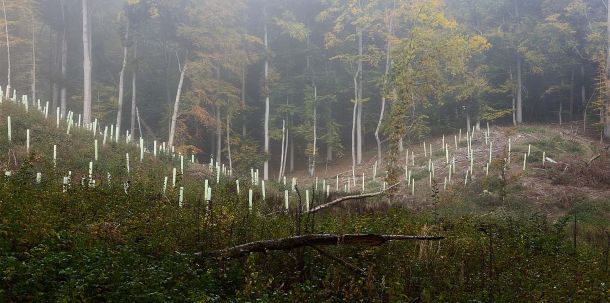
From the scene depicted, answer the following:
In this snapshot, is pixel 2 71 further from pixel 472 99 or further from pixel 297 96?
pixel 472 99

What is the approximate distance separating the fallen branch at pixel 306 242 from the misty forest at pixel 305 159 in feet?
0.10

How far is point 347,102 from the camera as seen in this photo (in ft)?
138

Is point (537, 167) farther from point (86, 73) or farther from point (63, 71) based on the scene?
point (63, 71)

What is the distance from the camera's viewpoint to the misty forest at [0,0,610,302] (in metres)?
5.77

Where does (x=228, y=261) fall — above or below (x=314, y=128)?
below

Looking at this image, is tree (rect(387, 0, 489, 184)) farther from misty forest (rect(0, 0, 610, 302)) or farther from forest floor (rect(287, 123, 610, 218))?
forest floor (rect(287, 123, 610, 218))

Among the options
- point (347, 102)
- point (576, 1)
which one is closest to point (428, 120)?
point (347, 102)

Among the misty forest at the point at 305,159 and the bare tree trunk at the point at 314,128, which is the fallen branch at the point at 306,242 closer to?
the misty forest at the point at 305,159

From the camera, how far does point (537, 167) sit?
73.2 ft

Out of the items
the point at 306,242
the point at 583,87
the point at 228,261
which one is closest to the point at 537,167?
the point at 306,242

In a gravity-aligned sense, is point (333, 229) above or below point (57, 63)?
below

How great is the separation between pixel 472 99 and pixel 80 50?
34.1m

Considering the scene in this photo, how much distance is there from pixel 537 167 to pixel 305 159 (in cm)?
2194

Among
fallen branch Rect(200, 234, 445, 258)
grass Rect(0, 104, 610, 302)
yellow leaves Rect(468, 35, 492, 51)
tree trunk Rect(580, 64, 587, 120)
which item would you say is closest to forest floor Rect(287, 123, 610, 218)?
tree trunk Rect(580, 64, 587, 120)
